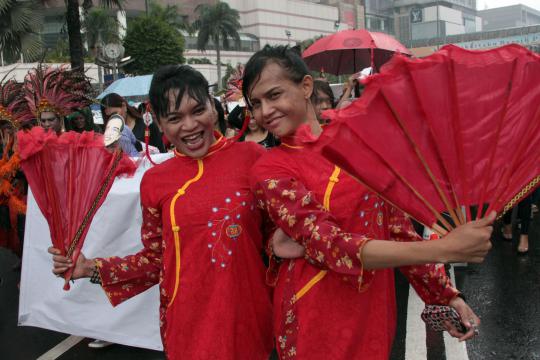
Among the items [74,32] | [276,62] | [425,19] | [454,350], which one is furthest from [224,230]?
[425,19]

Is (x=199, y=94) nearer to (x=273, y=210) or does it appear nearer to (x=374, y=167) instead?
(x=273, y=210)

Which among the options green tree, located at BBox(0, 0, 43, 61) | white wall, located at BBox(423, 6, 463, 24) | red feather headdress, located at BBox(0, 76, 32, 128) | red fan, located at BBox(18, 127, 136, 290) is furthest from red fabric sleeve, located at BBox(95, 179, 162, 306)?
white wall, located at BBox(423, 6, 463, 24)

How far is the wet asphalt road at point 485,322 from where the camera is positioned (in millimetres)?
3861

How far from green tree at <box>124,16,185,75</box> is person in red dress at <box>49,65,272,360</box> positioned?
37.6m

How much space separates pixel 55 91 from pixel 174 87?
2593 mm

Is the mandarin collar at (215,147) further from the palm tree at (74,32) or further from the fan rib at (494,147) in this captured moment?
the palm tree at (74,32)

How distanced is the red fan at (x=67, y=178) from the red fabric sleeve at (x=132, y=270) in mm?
138

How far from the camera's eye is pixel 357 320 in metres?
1.66

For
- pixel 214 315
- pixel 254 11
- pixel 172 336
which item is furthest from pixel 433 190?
pixel 254 11

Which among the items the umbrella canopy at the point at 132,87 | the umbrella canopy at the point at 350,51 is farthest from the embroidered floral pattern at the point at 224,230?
the umbrella canopy at the point at 132,87

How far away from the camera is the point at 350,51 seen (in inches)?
351

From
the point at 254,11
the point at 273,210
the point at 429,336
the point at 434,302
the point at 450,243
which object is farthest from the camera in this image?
the point at 254,11

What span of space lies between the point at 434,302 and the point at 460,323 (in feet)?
0.35

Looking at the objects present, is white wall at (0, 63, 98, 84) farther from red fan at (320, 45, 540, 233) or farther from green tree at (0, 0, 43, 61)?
red fan at (320, 45, 540, 233)
